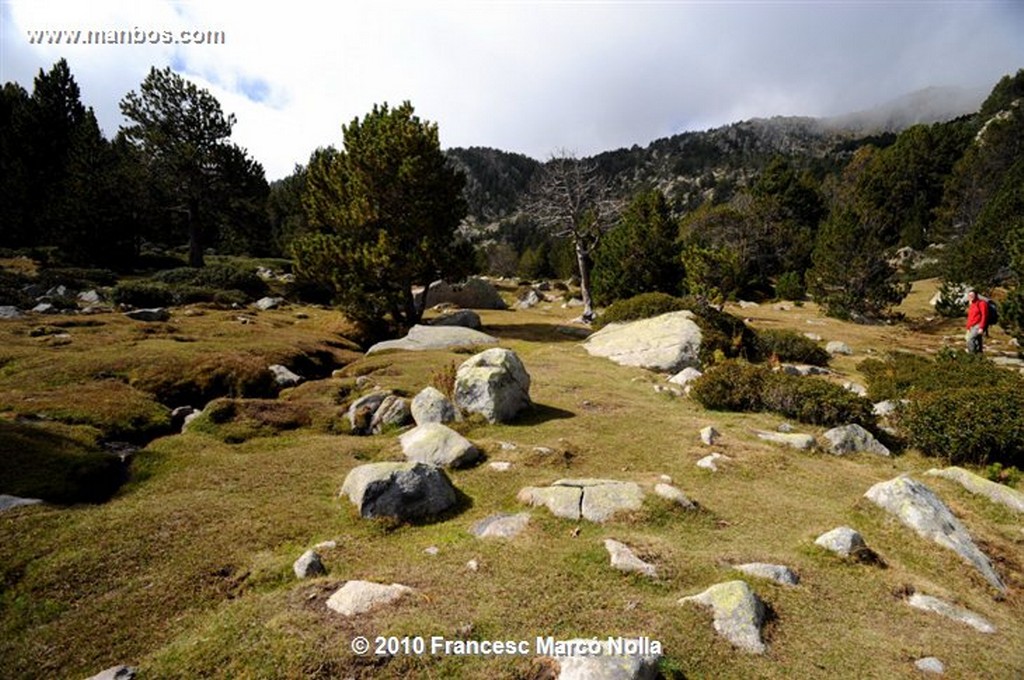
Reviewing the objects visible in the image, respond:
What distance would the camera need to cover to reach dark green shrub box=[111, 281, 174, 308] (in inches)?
1335

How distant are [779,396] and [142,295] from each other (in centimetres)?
4012

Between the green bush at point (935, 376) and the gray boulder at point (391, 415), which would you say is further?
the green bush at point (935, 376)

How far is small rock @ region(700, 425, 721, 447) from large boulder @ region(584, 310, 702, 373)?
28.1ft

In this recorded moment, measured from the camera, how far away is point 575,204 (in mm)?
38312

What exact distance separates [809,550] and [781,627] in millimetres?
2528

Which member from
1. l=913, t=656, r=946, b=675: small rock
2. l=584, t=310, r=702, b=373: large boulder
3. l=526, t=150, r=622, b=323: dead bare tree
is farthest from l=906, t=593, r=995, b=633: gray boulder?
l=526, t=150, r=622, b=323: dead bare tree

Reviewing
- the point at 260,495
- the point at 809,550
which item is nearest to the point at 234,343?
the point at 260,495

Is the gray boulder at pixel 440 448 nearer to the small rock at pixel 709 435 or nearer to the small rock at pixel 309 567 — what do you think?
the small rock at pixel 309 567

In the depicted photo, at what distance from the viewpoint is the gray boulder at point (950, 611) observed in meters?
6.52

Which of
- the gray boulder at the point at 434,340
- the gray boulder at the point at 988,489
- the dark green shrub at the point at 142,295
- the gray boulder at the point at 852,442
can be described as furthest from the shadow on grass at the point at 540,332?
the dark green shrub at the point at 142,295

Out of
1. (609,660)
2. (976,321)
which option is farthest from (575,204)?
(609,660)

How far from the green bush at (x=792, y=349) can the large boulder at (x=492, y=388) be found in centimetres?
1420

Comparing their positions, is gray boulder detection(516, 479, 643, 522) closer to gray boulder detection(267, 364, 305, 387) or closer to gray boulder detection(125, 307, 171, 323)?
gray boulder detection(267, 364, 305, 387)

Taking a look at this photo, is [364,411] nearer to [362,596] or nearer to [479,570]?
[479,570]
